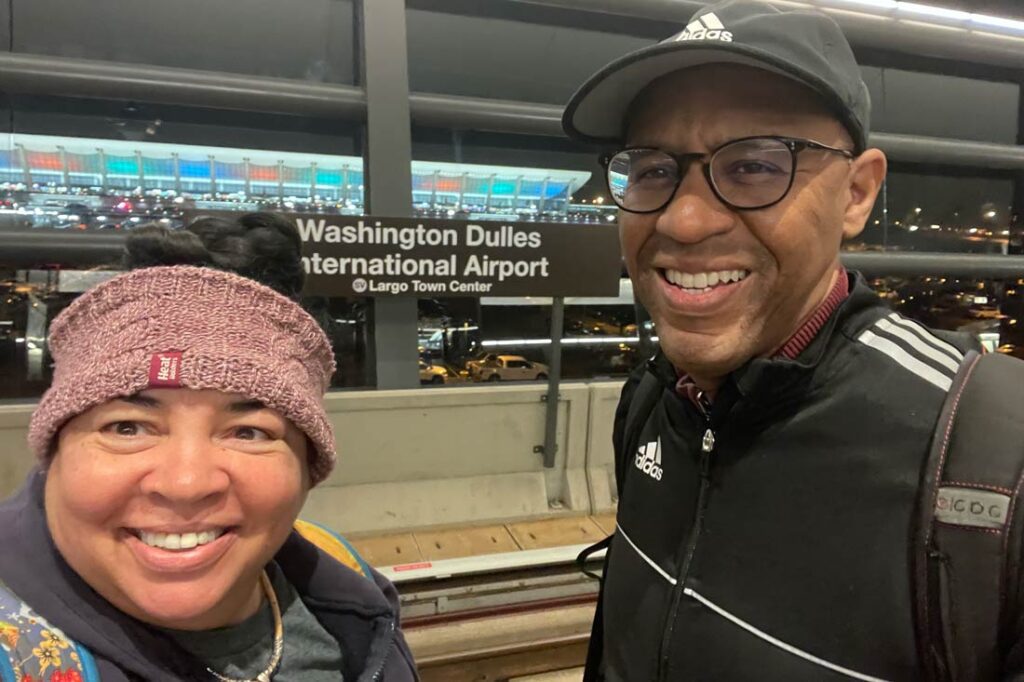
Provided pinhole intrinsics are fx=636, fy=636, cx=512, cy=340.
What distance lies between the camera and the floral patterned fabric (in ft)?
2.73

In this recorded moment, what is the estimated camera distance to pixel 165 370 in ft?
3.07

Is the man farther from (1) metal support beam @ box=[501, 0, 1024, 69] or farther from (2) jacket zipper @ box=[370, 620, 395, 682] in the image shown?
(1) metal support beam @ box=[501, 0, 1024, 69]

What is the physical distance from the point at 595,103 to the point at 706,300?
0.49 metres

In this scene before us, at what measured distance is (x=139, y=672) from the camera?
933mm

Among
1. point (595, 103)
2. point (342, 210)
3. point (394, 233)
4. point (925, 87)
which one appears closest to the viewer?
point (595, 103)

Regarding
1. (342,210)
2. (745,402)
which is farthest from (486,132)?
(745,402)

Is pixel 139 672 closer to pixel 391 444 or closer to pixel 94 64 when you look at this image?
pixel 391 444

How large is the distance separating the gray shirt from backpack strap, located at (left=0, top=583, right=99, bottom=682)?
0.15 meters

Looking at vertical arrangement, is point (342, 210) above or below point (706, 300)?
above

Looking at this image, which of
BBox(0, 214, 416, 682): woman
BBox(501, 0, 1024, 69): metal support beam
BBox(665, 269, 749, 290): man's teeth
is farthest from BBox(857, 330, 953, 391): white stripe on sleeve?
BBox(501, 0, 1024, 69): metal support beam

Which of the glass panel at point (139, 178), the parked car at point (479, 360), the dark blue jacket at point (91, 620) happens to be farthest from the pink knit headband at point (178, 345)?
the parked car at point (479, 360)

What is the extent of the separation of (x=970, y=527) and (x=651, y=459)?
2.14ft

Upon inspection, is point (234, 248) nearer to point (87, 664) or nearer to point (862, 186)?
point (87, 664)

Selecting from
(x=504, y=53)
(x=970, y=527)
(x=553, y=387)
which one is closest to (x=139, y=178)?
(x=504, y=53)
